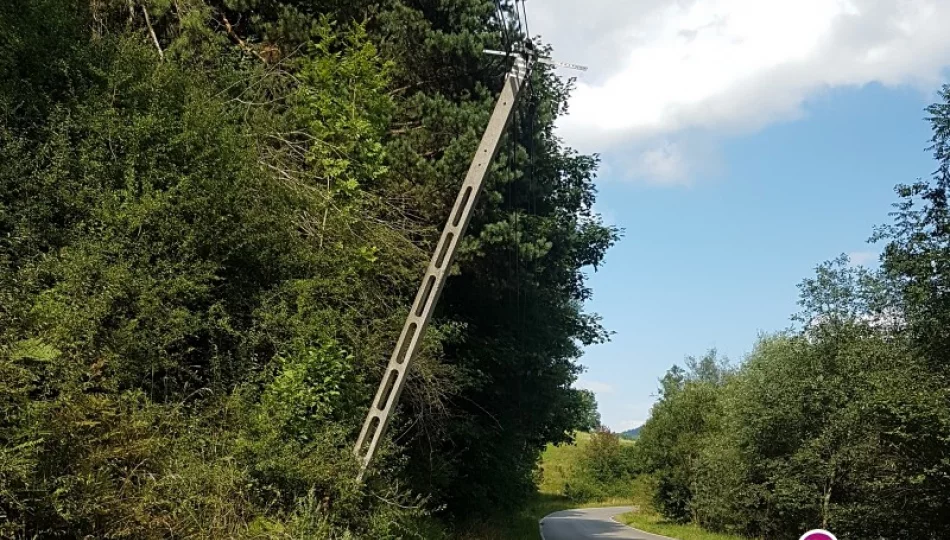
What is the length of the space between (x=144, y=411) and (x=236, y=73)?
793cm

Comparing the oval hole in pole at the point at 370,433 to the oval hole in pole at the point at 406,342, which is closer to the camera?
the oval hole in pole at the point at 406,342

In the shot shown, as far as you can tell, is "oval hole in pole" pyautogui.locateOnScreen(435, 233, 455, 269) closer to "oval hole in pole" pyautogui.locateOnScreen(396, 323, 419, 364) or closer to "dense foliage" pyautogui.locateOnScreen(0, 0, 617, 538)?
"oval hole in pole" pyautogui.locateOnScreen(396, 323, 419, 364)

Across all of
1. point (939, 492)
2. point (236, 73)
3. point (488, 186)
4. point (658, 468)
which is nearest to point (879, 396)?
point (939, 492)

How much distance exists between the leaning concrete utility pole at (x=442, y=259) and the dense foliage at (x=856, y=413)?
1321cm

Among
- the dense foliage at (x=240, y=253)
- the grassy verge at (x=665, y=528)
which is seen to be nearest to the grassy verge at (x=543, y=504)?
the dense foliage at (x=240, y=253)

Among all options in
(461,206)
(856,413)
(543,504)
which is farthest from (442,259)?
(543,504)

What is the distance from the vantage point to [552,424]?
27.7 m

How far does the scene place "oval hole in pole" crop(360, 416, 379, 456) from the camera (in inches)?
444

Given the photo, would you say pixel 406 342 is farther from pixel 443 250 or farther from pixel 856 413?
pixel 856 413

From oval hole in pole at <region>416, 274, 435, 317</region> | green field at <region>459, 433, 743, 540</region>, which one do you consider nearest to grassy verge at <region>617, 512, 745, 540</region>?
green field at <region>459, 433, 743, 540</region>

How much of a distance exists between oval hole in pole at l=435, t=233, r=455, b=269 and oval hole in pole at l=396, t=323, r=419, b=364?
91 cm

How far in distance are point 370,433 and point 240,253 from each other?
3468 millimetres

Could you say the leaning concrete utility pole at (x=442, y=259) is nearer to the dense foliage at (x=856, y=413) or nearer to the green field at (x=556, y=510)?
the green field at (x=556, y=510)

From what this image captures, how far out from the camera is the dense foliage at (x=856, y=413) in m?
19.4
